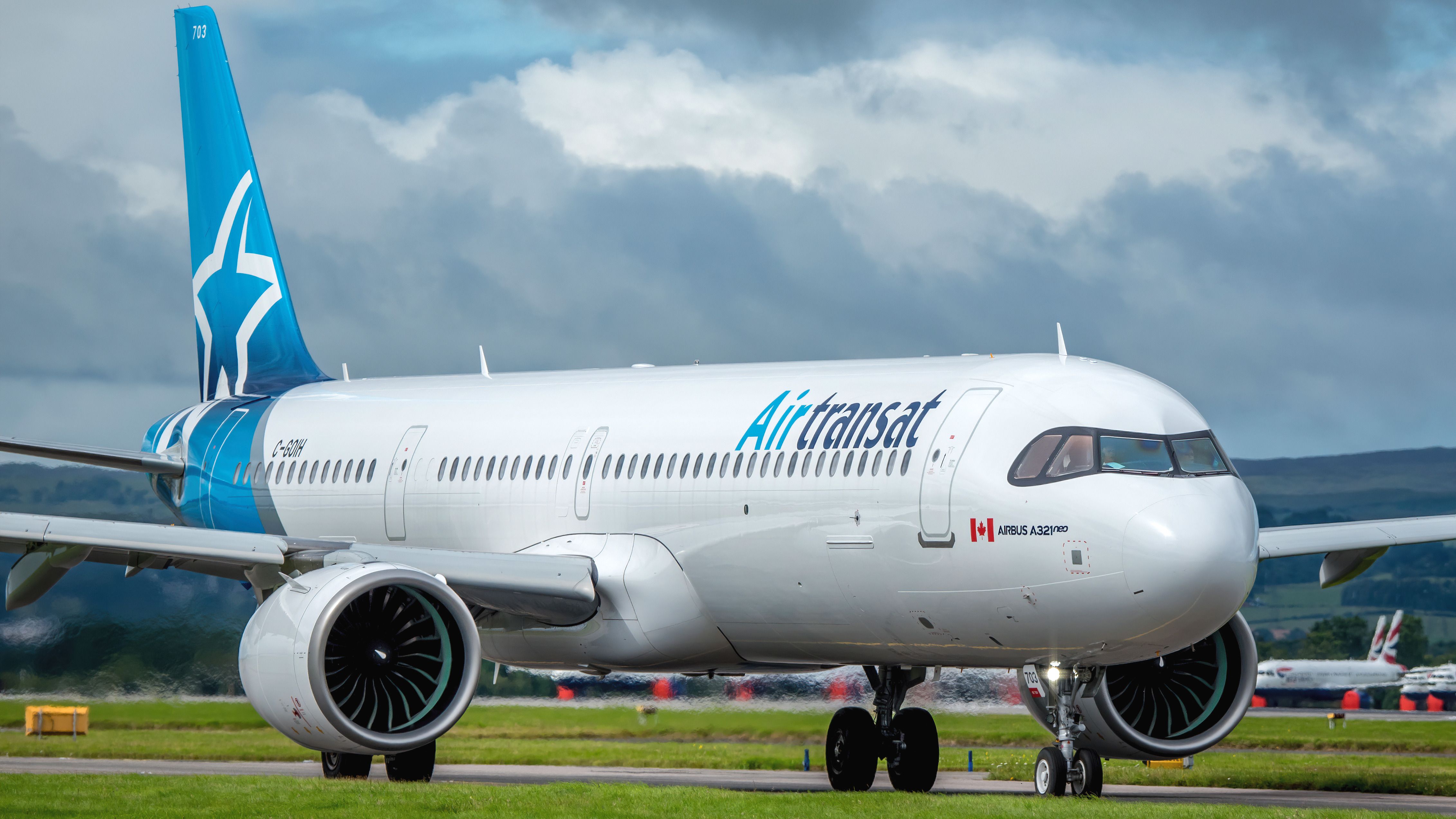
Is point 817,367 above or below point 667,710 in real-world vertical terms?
above

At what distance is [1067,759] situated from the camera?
609 inches

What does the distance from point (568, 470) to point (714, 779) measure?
4715 millimetres

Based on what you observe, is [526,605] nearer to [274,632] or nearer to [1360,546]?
[274,632]

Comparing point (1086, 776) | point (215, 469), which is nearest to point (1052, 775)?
point (1086, 776)

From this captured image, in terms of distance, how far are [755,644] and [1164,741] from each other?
13.7 feet

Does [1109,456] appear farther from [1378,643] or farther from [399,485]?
[1378,643]

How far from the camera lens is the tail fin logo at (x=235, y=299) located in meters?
26.8

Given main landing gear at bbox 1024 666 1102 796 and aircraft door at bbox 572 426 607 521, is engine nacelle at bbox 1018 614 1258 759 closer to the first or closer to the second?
main landing gear at bbox 1024 666 1102 796

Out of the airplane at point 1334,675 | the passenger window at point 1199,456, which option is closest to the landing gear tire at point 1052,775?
the passenger window at point 1199,456

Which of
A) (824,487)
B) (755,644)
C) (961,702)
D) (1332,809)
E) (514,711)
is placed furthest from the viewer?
(514,711)

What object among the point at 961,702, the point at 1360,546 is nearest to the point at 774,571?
the point at 1360,546

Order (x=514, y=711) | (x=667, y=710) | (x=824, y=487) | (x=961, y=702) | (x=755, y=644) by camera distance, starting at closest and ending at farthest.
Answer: (x=824, y=487)
(x=755, y=644)
(x=667, y=710)
(x=961, y=702)
(x=514, y=711)

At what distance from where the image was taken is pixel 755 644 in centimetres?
1805

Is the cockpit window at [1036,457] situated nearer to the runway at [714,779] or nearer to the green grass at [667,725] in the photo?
the runway at [714,779]
